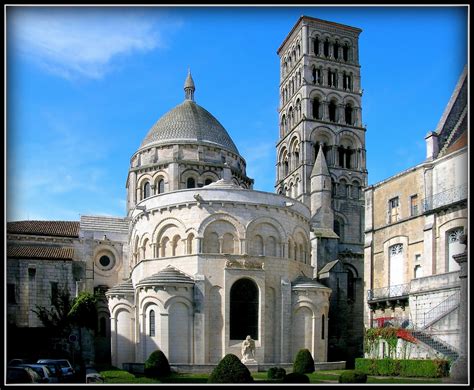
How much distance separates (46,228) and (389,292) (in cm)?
3281

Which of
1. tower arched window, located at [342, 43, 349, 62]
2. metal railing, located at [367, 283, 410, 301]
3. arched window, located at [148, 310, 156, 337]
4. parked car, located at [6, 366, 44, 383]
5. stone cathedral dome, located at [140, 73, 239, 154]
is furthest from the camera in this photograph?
tower arched window, located at [342, 43, 349, 62]

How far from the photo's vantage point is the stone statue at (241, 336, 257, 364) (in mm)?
42250

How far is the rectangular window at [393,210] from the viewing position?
4122 cm

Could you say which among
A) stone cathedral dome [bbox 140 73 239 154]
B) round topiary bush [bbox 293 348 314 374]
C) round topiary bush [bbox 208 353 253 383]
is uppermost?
stone cathedral dome [bbox 140 73 239 154]

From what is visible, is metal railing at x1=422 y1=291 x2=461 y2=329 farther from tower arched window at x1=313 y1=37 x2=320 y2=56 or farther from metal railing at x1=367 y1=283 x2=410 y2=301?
tower arched window at x1=313 y1=37 x2=320 y2=56

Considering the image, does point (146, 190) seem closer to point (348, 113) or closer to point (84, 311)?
point (84, 311)

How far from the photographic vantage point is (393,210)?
4159cm

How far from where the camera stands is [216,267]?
43469mm

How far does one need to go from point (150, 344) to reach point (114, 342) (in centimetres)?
521

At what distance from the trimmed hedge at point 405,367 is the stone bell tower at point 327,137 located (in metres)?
24.3

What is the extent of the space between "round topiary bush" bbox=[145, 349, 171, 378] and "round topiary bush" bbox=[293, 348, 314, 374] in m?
7.56

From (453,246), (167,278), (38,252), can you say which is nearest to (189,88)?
(38,252)

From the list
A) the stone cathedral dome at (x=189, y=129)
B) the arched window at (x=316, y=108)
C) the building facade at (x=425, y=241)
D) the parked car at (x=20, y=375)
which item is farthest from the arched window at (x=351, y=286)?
the parked car at (x=20, y=375)

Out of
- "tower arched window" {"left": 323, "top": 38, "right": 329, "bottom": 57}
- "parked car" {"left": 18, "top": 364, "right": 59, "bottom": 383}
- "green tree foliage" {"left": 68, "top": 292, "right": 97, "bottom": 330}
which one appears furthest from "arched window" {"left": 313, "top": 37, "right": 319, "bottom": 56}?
"parked car" {"left": 18, "top": 364, "right": 59, "bottom": 383}
